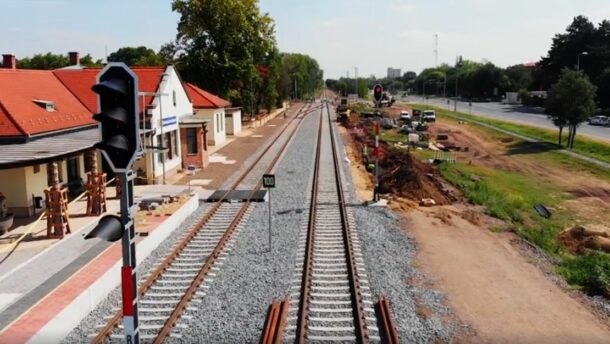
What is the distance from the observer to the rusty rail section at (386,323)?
9648 millimetres

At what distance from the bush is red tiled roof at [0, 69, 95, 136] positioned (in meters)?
16.1

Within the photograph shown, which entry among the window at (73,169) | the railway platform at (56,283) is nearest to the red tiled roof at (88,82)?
the window at (73,169)

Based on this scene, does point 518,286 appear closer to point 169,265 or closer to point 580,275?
point 580,275

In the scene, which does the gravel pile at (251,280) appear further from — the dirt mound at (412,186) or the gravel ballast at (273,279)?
the dirt mound at (412,186)

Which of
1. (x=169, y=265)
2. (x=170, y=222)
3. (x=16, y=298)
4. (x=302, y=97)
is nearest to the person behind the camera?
(x=16, y=298)

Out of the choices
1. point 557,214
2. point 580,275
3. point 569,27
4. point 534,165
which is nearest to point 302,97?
point 569,27

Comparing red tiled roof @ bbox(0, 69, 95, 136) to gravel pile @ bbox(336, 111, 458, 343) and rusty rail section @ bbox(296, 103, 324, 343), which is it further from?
gravel pile @ bbox(336, 111, 458, 343)

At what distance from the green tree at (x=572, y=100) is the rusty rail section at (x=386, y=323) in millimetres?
39237

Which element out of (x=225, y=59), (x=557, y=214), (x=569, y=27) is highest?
(x=569, y=27)

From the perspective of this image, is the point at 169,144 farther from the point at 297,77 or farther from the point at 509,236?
→ the point at 297,77

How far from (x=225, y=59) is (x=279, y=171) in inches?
1078

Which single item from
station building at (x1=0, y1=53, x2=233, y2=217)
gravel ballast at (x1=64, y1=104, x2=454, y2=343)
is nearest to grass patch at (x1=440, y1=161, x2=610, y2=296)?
gravel ballast at (x1=64, y1=104, x2=454, y2=343)

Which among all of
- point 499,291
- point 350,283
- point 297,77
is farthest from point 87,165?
point 297,77

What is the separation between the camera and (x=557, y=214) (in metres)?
24.5
